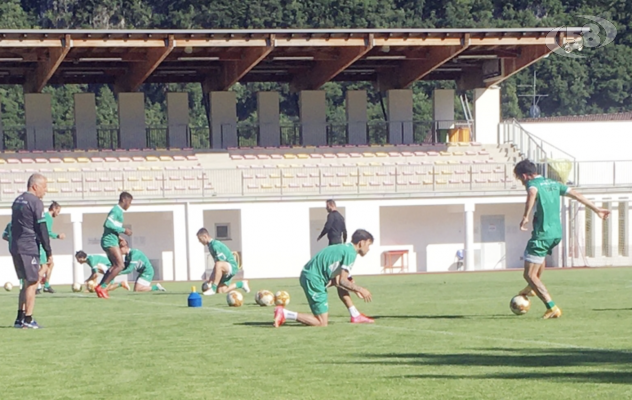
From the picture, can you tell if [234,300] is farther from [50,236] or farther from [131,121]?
[131,121]

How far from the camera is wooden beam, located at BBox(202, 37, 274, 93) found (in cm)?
3962

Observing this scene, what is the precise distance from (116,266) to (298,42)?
20.1 metres

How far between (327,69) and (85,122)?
9093 mm

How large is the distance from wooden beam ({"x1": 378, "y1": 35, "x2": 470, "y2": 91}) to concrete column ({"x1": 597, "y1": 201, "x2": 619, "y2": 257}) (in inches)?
284

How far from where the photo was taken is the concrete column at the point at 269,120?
45.2 m

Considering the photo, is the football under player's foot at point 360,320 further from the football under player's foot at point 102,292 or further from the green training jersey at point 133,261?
the green training jersey at point 133,261

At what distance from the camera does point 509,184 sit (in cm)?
3772

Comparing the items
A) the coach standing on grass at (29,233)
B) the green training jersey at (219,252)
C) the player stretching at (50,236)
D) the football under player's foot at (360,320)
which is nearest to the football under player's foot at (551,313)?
the football under player's foot at (360,320)

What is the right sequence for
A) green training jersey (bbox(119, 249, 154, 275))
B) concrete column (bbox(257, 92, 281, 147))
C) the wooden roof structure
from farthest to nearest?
concrete column (bbox(257, 92, 281, 147)) → the wooden roof structure → green training jersey (bbox(119, 249, 154, 275))

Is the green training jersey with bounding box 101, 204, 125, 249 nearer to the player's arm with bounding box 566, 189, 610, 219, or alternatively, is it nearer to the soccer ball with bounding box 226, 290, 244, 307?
the soccer ball with bounding box 226, 290, 244, 307

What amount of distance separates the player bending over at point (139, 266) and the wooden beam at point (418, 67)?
1960 cm

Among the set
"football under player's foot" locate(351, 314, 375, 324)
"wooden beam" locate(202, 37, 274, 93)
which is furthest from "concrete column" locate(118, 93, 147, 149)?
"football under player's foot" locate(351, 314, 375, 324)

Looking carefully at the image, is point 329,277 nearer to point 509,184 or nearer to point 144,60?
point 509,184

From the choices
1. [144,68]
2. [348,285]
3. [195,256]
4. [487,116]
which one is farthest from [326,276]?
[487,116]
